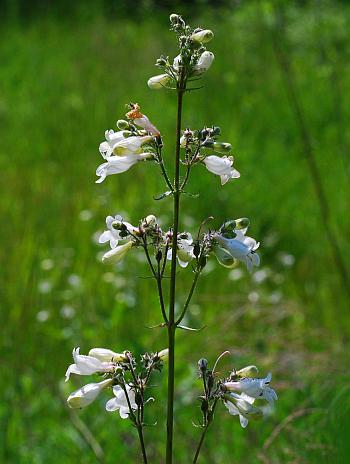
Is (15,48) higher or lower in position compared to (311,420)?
higher

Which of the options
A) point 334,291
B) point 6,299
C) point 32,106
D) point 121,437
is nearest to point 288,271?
point 334,291

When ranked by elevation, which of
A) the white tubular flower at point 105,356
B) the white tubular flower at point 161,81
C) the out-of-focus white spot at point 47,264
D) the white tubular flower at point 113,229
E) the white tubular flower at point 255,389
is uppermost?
the white tubular flower at point 161,81

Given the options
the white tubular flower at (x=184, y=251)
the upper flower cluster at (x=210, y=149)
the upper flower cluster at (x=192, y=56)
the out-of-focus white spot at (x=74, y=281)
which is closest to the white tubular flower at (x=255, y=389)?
the white tubular flower at (x=184, y=251)

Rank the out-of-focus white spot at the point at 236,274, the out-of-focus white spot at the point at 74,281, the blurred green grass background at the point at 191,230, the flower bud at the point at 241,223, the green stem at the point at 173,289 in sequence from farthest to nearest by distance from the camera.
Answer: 1. the out-of-focus white spot at the point at 236,274
2. the out-of-focus white spot at the point at 74,281
3. the blurred green grass background at the point at 191,230
4. the flower bud at the point at 241,223
5. the green stem at the point at 173,289

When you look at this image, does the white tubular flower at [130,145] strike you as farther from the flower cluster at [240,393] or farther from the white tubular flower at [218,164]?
the flower cluster at [240,393]

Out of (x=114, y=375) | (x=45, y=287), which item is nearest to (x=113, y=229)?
(x=114, y=375)

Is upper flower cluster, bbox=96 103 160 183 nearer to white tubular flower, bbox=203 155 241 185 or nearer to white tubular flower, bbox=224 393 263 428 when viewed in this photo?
white tubular flower, bbox=203 155 241 185

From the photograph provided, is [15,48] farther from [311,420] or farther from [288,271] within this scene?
[311,420]
